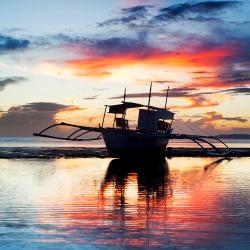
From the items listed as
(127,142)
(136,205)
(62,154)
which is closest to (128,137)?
(127,142)

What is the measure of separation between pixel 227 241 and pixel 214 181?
16.7 metres

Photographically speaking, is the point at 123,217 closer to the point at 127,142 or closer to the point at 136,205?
the point at 136,205

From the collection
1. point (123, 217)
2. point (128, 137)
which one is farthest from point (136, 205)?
point (128, 137)

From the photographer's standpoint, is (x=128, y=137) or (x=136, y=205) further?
(x=128, y=137)

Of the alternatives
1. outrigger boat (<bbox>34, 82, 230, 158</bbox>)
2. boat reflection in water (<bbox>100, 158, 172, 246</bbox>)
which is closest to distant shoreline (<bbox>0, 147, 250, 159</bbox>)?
outrigger boat (<bbox>34, 82, 230, 158</bbox>)

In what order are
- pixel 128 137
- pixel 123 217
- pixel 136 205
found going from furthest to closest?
pixel 128 137 < pixel 136 205 < pixel 123 217

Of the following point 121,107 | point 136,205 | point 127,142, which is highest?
point 121,107

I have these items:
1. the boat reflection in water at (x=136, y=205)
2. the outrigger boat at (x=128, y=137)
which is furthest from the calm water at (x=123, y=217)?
the outrigger boat at (x=128, y=137)

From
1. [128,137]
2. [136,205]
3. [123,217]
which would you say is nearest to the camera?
[123,217]

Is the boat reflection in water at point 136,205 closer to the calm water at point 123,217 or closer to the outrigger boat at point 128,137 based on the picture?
the calm water at point 123,217

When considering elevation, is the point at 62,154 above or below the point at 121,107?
below

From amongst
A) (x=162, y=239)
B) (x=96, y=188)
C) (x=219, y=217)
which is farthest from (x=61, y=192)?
(x=162, y=239)

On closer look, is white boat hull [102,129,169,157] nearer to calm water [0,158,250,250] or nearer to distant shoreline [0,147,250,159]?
distant shoreline [0,147,250,159]

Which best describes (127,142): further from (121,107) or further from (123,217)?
(123,217)
